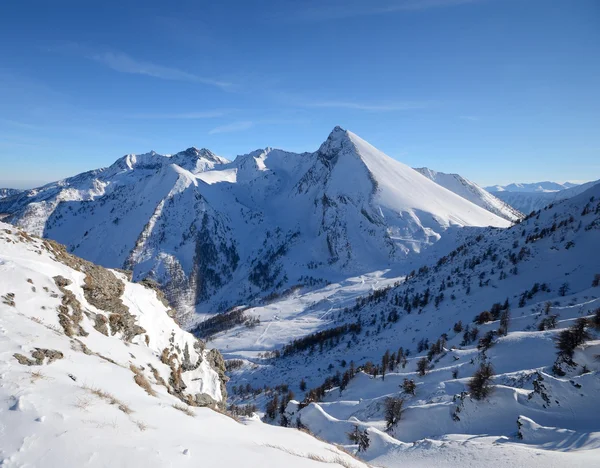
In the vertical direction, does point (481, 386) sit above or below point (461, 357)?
above

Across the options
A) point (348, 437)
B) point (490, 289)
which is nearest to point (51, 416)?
point (348, 437)

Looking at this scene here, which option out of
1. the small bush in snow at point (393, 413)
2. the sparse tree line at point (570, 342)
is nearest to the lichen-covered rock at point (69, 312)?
the small bush in snow at point (393, 413)

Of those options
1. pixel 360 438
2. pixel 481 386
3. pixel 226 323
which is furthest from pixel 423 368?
pixel 226 323

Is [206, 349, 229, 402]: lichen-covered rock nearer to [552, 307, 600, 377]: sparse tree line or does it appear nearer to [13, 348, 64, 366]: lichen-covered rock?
[13, 348, 64, 366]: lichen-covered rock

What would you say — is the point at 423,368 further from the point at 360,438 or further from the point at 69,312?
the point at 69,312

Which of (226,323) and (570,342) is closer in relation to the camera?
(570,342)

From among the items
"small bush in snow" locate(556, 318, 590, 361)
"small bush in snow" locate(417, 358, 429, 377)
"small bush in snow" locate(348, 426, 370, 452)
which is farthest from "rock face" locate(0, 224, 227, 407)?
"small bush in snow" locate(556, 318, 590, 361)
